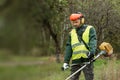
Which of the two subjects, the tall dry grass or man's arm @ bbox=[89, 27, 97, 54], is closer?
man's arm @ bbox=[89, 27, 97, 54]

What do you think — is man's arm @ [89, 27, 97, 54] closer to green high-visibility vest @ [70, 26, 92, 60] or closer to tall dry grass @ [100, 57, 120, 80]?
green high-visibility vest @ [70, 26, 92, 60]

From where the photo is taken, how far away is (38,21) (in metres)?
0.86

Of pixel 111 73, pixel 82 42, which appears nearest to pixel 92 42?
pixel 82 42

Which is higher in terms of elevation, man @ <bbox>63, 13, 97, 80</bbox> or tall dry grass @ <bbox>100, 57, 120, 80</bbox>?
man @ <bbox>63, 13, 97, 80</bbox>

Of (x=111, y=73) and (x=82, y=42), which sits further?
(x=111, y=73)

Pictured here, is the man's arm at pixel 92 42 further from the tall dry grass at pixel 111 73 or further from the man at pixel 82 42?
the tall dry grass at pixel 111 73

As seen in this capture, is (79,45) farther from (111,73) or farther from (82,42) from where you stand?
(111,73)

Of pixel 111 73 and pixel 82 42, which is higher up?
pixel 82 42

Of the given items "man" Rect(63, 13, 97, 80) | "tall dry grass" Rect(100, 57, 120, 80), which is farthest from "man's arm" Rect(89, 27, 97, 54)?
"tall dry grass" Rect(100, 57, 120, 80)

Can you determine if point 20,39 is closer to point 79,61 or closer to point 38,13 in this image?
point 38,13

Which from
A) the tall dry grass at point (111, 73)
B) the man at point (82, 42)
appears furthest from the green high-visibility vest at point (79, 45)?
the tall dry grass at point (111, 73)

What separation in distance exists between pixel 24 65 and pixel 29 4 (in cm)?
13

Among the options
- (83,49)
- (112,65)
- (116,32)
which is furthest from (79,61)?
(116,32)

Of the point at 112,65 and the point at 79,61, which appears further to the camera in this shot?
the point at 112,65
